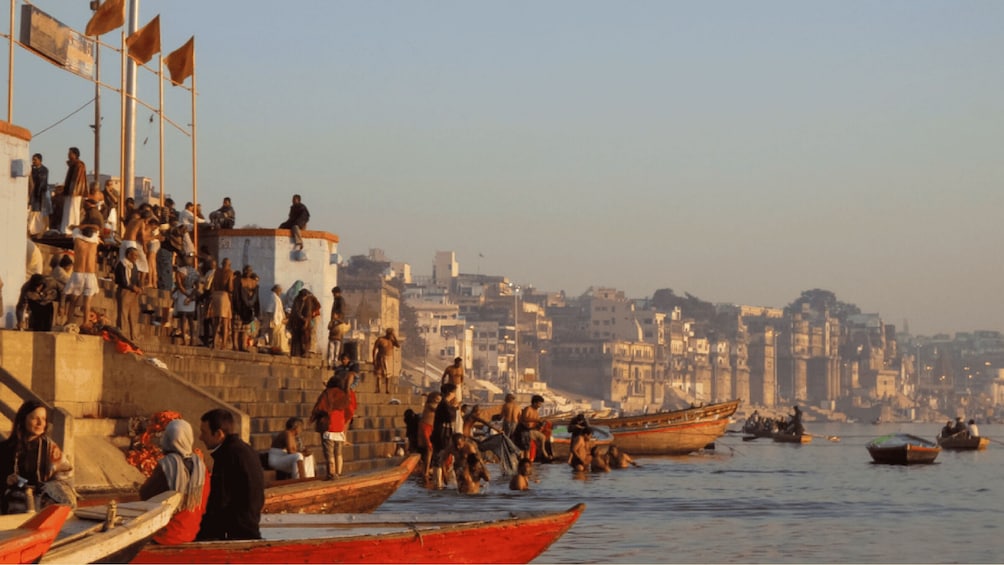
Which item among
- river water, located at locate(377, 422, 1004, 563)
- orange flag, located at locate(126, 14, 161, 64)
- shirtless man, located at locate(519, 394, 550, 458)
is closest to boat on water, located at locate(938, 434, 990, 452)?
river water, located at locate(377, 422, 1004, 563)

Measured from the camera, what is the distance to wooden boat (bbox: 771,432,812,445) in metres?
79.2

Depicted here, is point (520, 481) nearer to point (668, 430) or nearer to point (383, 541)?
point (383, 541)

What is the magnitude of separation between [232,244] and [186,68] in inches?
140

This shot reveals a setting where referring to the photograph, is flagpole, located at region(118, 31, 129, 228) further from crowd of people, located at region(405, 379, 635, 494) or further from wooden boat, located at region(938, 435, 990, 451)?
wooden boat, located at region(938, 435, 990, 451)

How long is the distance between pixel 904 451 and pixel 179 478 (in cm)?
4028

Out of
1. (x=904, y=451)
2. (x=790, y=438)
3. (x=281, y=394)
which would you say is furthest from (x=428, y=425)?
(x=790, y=438)

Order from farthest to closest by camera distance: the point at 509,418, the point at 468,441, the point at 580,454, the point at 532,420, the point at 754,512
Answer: the point at 580,454 < the point at 532,420 < the point at 509,418 < the point at 468,441 < the point at 754,512

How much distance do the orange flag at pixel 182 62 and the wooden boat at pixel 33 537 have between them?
25.2 m

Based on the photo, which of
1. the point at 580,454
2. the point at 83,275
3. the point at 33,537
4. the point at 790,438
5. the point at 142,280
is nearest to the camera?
the point at 33,537

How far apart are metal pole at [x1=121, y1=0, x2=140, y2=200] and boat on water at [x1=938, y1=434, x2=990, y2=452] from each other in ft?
134

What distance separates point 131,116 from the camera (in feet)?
108

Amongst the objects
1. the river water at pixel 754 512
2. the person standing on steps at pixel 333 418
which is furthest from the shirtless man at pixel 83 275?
the river water at pixel 754 512

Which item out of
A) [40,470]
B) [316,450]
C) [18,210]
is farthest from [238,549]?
[316,450]

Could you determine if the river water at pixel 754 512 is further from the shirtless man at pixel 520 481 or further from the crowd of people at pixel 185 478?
the crowd of people at pixel 185 478
